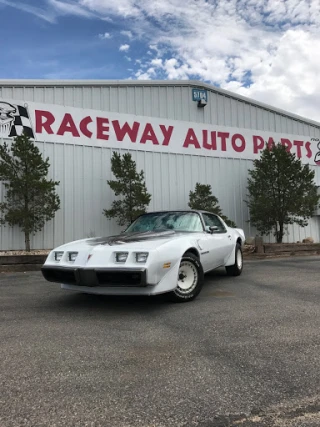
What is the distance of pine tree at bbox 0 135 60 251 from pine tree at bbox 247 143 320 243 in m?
7.87

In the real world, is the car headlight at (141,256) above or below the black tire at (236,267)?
above

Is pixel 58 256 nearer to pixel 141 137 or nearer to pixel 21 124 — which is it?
pixel 21 124

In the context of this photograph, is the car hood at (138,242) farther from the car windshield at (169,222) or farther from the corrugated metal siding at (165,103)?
the corrugated metal siding at (165,103)

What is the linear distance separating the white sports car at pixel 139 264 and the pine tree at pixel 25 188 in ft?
20.0

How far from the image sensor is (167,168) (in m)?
14.4

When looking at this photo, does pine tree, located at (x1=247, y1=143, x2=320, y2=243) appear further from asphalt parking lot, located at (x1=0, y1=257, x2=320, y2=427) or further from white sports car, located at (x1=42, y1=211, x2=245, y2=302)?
asphalt parking lot, located at (x1=0, y1=257, x2=320, y2=427)

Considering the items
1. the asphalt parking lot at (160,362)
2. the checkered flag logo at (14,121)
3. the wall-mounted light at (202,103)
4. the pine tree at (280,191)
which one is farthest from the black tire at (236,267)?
the wall-mounted light at (202,103)

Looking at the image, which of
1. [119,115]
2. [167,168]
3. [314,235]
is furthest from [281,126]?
[119,115]

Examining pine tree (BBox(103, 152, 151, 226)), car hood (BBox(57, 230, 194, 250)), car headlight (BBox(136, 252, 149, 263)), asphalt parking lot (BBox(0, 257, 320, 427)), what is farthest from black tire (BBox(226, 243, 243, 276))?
pine tree (BBox(103, 152, 151, 226))

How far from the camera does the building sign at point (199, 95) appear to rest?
50.5 ft

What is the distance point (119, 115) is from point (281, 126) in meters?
8.20

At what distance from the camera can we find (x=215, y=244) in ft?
21.2

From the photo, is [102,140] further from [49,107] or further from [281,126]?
[281,126]

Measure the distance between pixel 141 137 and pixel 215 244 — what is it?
855 cm
